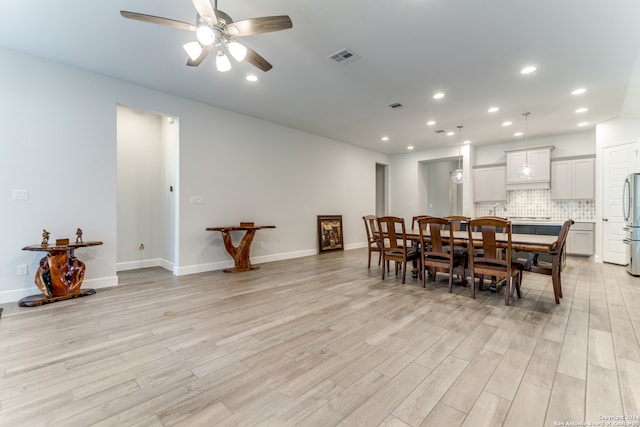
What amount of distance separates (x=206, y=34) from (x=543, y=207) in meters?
8.13

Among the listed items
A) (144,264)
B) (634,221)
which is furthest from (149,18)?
(634,221)

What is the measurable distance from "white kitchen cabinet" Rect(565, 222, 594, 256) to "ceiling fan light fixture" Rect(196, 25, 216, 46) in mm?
7644

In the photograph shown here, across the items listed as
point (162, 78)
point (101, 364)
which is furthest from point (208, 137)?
point (101, 364)

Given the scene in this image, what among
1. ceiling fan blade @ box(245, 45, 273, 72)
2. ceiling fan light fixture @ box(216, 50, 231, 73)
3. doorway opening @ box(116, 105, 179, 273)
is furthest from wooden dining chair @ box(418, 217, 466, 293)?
doorway opening @ box(116, 105, 179, 273)

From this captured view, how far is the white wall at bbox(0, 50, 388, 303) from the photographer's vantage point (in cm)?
332

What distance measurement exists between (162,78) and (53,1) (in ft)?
4.80

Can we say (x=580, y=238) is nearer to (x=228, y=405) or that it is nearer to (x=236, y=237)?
(x=236, y=237)

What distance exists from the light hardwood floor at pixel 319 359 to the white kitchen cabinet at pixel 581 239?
305cm

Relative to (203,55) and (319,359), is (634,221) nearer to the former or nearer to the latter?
(319,359)

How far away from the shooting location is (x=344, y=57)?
331 cm

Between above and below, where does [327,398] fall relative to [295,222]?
below

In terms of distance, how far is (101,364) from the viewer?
6.43ft

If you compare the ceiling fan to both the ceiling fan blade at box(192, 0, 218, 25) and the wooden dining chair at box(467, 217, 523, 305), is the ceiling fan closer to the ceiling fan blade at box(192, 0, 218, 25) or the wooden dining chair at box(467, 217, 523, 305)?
the ceiling fan blade at box(192, 0, 218, 25)

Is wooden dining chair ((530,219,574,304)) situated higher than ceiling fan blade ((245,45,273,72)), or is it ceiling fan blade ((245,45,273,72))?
ceiling fan blade ((245,45,273,72))
